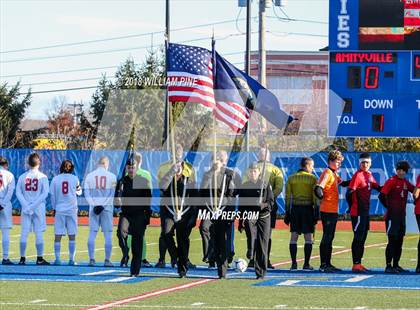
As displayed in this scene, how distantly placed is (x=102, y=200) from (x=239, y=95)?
2.96 meters

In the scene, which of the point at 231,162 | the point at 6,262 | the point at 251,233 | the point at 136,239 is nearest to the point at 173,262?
the point at 251,233

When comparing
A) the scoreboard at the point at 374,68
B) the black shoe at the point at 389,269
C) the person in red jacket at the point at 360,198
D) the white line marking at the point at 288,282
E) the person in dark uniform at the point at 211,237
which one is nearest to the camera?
the white line marking at the point at 288,282

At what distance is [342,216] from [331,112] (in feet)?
23.7

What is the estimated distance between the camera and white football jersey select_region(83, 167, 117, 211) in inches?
764

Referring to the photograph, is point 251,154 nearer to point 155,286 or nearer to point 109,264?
point 109,264

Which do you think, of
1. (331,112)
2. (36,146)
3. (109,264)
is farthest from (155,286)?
(36,146)

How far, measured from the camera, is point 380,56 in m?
27.7

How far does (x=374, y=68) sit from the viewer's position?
2781 cm

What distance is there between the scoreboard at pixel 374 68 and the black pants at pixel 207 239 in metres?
9.55

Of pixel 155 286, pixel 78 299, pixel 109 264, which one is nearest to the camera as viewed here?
pixel 78 299

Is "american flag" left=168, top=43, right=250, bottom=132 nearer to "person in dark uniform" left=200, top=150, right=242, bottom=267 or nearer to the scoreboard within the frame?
"person in dark uniform" left=200, top=150, right=242, bottom=267

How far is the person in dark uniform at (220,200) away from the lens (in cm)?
1738

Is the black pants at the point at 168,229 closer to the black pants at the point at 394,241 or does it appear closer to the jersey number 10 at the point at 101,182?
the jersey number 10 at the point at 101,182

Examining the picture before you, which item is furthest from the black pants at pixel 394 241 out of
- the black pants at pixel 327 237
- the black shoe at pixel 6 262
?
the black shoe at pixel 6 262
